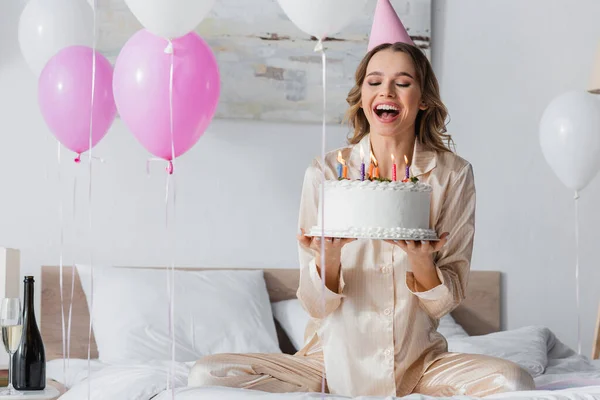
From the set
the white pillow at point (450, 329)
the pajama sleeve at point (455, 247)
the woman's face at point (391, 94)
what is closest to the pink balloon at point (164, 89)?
the woman's face at point (391, 94)

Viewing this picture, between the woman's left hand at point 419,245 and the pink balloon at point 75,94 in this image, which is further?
the pink balloon at point 75,94

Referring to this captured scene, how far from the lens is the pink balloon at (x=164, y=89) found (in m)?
2.18

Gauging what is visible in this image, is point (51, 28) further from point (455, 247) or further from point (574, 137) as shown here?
point (574, 137)

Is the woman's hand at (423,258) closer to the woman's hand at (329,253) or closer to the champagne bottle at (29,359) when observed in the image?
the woman's hand at (329,253)

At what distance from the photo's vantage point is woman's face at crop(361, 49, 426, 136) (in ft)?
6.99

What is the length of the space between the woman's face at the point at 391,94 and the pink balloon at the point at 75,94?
0.83 meters

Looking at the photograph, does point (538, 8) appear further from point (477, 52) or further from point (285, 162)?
point (285, 162)

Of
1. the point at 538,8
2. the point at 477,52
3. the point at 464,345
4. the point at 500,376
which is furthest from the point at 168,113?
the point at 538,8

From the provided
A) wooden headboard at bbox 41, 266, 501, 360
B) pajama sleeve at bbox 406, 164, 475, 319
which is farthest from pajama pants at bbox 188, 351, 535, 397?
wooden headboard at bbox 41, 266, 501, 360

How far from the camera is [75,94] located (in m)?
2.52

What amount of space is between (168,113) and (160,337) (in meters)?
0.93

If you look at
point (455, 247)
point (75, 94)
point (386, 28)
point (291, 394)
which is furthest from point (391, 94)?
point (75, 94)

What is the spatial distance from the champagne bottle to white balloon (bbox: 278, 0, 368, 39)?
1.05 meters

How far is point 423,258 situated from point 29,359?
1.12 metres
